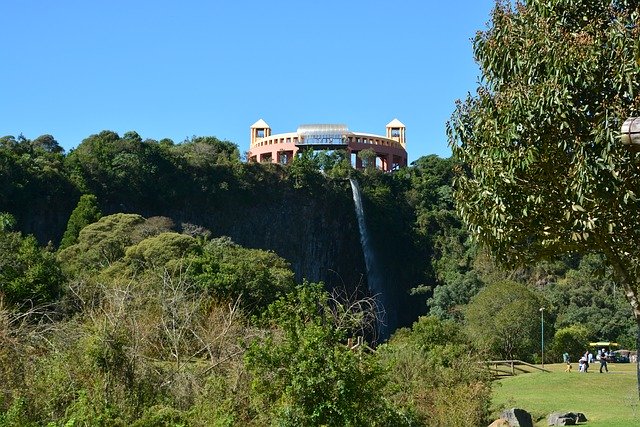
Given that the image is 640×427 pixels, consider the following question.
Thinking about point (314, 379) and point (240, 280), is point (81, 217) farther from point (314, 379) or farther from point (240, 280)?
point (314, 379)

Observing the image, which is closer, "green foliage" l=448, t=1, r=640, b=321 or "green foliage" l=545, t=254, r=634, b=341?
"green foliage" l=448, t=1, r=640, b=321

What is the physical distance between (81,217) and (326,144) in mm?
29740

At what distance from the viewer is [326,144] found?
68.5 meters

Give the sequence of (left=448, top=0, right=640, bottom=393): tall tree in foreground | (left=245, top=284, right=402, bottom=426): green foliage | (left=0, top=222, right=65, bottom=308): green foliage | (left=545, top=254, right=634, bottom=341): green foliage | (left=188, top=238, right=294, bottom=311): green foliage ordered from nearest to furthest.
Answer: (left=448, top=0, right=640, bottom=393): tall tree in foreground < (left=245, top=284, right=402, bottom=426): green foliage < (left=0, top=222, right=65, bottom=308): green foliage < (left=188, top=238, right=294, bottom=311): green foliage < (left=545, top=254, right=634, bottom=341): green foliage

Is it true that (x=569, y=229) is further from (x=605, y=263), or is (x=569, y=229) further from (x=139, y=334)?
(x=139, y=334)

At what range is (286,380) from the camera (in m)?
9.73

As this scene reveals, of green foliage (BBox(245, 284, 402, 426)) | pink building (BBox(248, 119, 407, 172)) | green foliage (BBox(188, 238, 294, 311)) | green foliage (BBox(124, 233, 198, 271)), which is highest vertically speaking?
pink building (BBox(248, 119, 407, 172))

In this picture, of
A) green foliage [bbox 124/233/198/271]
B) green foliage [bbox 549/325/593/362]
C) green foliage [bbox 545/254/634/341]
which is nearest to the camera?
green foliage [bbox 124/233/198/271]

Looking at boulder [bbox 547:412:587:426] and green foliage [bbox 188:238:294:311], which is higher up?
green foliage [bbox 188:238:294:311]

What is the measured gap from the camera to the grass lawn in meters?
19.3

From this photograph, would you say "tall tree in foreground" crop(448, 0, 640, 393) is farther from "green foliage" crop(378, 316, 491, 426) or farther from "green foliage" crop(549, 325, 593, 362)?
"green foliage" crop(549, 325, 593, 362)

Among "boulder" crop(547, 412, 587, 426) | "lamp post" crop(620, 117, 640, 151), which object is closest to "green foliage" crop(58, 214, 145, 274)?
"boulder" crop(547, 412, 587, 426)

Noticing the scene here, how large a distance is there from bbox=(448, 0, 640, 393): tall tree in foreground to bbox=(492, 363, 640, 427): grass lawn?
7.21 meters

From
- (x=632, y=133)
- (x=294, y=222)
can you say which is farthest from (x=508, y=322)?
(x=632, y=133)
